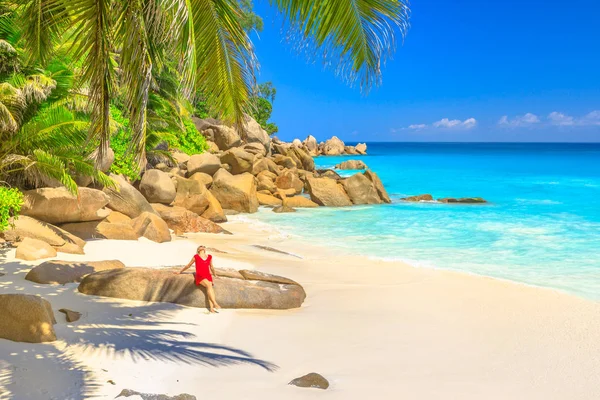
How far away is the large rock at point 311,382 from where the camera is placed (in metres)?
5.79

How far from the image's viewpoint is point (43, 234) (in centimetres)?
1071

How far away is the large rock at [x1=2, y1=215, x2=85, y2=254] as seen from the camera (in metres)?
10.5

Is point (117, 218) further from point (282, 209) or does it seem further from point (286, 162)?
point (286, 162)

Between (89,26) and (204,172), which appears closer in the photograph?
(89,26)

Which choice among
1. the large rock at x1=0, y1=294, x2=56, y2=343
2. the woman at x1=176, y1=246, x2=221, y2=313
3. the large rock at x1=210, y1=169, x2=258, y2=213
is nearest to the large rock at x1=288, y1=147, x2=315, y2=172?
the large rock at x1=210, y1=169, x2=258, y2=213

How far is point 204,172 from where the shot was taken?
902 inches

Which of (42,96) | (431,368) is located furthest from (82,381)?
(42,96)

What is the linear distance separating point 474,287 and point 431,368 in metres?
4.74

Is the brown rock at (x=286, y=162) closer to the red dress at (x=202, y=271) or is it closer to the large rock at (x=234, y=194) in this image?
the large rock at (x=234, y=194)

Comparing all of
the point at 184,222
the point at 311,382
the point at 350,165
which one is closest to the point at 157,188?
the point at 184,222

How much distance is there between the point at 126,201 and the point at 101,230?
2.22 metres

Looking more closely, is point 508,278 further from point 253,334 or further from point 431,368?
point 253,334

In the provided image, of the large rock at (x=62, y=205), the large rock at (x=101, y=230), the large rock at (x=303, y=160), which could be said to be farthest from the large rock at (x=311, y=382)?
the large rock at (x=303, y=160)

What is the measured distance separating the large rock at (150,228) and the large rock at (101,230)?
0.69 feet
